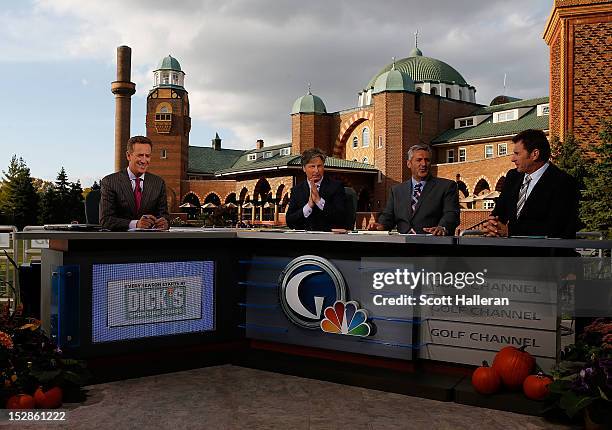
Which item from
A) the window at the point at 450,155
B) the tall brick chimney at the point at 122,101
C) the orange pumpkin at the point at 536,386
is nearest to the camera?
the orange pumpkin at the point at 536,386

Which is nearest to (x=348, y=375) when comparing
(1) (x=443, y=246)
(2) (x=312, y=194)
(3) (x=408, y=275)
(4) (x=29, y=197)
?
(3) (x=408, y=275)

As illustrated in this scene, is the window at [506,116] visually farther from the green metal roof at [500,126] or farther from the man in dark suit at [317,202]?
the man in dark suit at [317,202]

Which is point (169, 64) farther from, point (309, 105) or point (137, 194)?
point (137, 194)

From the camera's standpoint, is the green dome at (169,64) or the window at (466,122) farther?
the green dome at (169,64)

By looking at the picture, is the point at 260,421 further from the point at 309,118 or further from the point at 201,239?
the point at 309,118

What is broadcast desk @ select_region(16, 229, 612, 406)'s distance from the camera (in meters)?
5.18

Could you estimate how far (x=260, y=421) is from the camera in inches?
178

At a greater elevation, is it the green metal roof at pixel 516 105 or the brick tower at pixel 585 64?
the green metal roof at pixel 516 105

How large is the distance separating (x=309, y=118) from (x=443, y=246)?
59032 mm

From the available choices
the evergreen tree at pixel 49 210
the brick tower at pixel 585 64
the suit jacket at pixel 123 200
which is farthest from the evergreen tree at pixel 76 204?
the suit jacket at pixel 123 200

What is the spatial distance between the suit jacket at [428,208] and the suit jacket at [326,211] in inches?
19.6

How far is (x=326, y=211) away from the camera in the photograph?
6.57 m

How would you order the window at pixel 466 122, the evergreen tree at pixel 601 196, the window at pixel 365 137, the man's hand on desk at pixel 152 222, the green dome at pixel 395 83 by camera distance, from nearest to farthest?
the man's hand on desk at pixel 152 222 < the evergreen tree at pixel 601 196 < the green dome at pixel 395 83 < the window at pixel 466 122 < the window at pixel 365 137

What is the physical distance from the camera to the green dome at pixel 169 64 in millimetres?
68625
